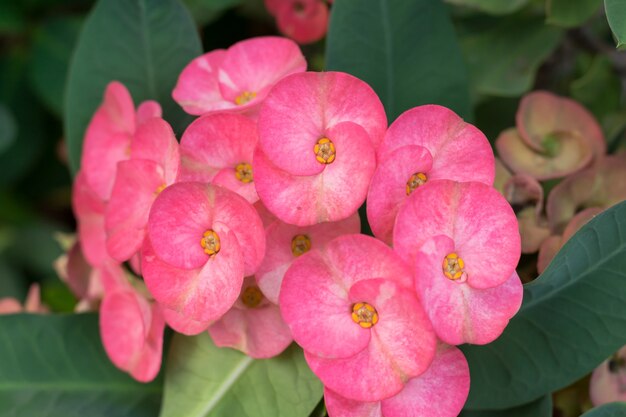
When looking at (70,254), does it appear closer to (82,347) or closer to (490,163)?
(82,347)

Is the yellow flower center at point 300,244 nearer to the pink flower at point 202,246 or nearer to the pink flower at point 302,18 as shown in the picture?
the pink flower at point 202,246

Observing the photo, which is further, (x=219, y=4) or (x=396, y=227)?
(x=219, y=4)

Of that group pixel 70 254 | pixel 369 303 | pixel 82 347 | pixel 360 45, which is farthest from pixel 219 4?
pixel 369 303

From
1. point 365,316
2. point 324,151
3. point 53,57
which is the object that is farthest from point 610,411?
point 53,57

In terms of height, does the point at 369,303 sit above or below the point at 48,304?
above

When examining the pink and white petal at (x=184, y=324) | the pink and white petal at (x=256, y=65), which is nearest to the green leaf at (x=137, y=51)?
the pink and white petal at (x=256, y=65)

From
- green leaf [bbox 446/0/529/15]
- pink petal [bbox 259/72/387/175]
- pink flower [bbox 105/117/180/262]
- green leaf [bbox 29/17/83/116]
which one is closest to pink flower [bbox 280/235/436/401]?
pink petal [bbox 259/72/387/175]
